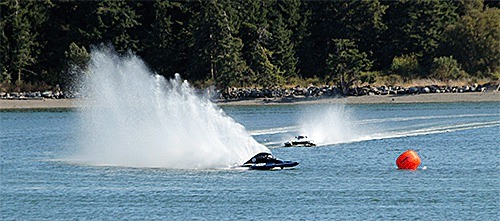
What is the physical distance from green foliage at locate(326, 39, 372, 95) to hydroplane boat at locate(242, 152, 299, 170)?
63.6 m

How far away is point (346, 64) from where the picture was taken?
373ft

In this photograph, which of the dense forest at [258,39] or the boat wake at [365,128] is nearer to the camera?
the boat wake at [365,128]

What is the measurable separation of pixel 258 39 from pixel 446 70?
19.3 metres

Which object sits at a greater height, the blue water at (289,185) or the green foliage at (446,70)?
the blue water at (289,185)

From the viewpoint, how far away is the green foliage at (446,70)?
375 feet

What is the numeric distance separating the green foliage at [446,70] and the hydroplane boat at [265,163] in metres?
67.1

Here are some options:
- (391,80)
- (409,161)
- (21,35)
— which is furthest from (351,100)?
(409,161)

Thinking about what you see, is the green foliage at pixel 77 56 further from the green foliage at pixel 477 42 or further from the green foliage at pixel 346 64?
the green foliage at pixel 477 42

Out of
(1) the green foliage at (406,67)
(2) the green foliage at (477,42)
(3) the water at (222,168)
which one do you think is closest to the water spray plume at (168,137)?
(3) the water at (222,168)

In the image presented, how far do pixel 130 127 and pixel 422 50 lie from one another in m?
64.0

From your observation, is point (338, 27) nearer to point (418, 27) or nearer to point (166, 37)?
point (418, 27)

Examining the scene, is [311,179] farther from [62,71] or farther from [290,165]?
[62,71]

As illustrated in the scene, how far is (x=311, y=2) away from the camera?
4870 inches

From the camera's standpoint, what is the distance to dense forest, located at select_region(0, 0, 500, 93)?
11406 centimetres
